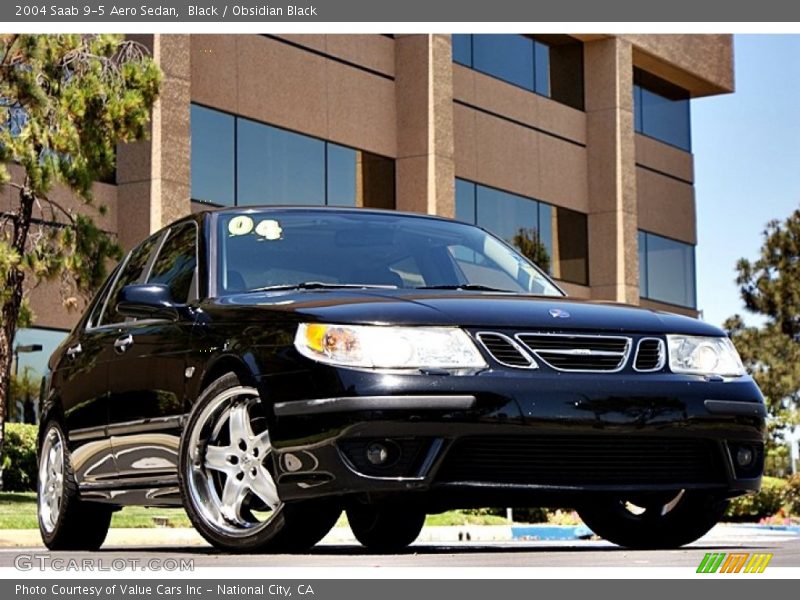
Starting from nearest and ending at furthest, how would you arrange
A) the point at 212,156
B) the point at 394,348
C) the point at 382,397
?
the point at 382,397 < the point at 394,348 < the point at 212,156

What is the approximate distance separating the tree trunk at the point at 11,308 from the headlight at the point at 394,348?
12992mm

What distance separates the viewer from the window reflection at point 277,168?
26547 millimetres

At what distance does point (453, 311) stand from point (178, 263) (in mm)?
2102

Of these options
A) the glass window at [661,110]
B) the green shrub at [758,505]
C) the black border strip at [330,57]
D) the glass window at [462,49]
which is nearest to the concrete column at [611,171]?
the glass window at [661,110]

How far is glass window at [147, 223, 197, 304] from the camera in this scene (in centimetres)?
806

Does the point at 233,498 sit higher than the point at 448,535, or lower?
higher

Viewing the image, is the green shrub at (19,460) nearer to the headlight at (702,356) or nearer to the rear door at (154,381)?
the rear door at (154,381)

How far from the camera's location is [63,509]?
8.76 m

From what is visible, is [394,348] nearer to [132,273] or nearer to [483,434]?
[483,434]

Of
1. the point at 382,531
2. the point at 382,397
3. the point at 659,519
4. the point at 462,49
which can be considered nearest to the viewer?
the point at 382,397

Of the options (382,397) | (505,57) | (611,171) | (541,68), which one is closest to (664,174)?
(611,171)

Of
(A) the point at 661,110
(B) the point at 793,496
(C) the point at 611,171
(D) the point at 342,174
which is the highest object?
(A) the point at 661,110

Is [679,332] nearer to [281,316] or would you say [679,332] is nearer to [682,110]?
[281,316]

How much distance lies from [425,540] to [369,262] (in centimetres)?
925
